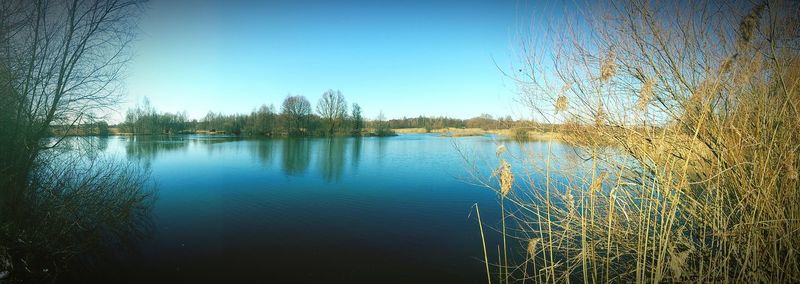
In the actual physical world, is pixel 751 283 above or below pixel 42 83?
below

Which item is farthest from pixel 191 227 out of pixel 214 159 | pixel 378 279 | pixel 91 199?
pixel 214 159

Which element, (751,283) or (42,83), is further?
(42,83)

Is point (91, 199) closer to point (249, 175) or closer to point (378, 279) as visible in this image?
point (378, 279)

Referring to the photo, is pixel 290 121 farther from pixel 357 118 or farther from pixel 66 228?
pixel 66 228

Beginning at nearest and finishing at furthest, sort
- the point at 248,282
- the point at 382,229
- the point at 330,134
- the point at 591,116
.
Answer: the point at 591,116
the point at 248,282
the point at 382,229
the point at 330,134

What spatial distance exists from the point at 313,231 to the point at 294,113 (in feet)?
165

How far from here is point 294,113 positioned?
54906 mm

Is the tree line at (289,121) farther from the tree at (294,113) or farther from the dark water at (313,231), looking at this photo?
the dark water at (313,231)

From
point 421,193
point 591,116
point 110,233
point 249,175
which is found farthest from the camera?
point 249,175

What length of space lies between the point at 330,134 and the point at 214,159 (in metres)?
34.3

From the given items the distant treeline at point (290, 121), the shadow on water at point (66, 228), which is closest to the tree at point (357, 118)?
the distant treeline at point (290, 121)

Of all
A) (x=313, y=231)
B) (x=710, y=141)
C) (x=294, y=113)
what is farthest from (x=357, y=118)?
(x=710, y=141)

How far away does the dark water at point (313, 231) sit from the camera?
5715 millimetres

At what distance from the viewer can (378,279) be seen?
5539 mm
